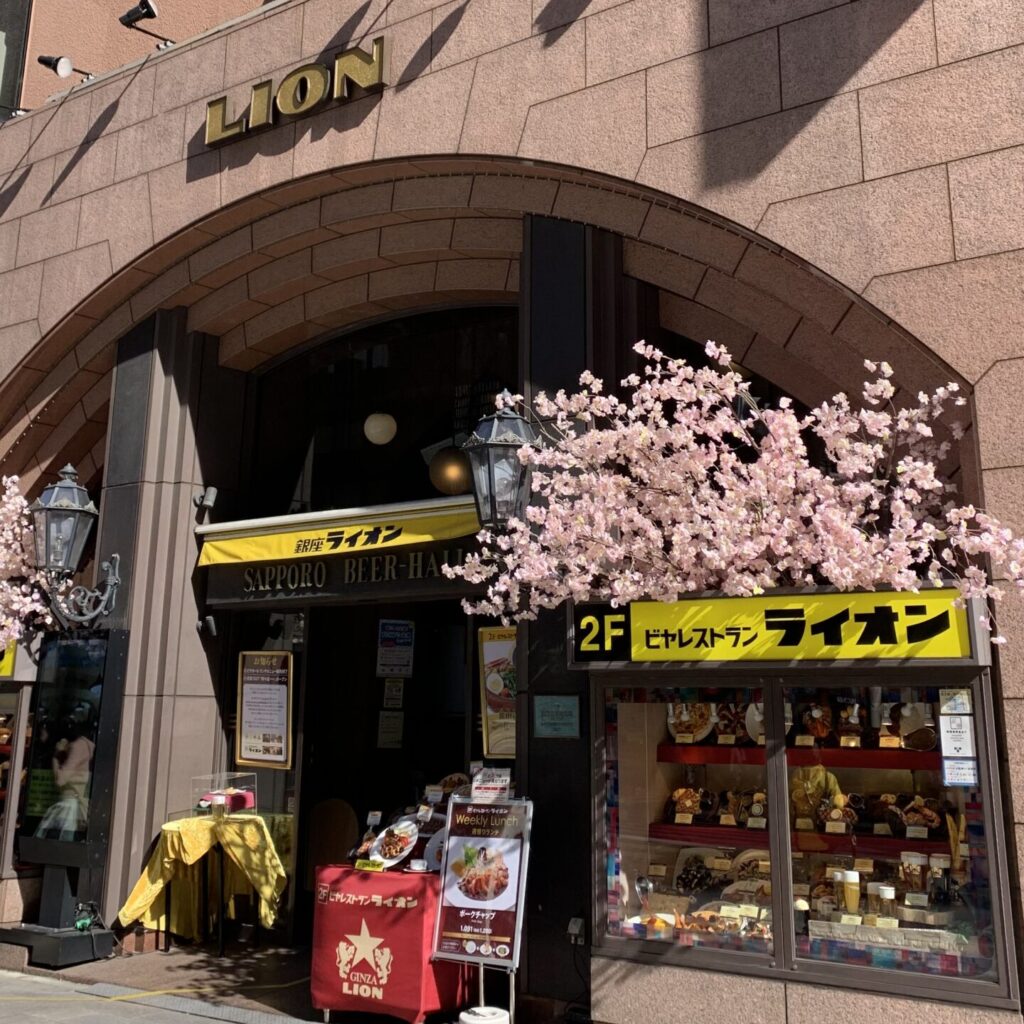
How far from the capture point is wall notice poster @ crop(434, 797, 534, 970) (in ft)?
22.5

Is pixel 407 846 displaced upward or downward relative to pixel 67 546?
downward

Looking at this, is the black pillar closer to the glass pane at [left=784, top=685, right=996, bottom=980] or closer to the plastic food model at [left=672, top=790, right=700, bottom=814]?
the plastic food model at [left=672, top=790, right=700, bottom=814]

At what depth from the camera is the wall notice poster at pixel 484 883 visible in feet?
22.5

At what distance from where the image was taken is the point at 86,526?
9.91 metres

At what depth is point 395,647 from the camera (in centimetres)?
1043

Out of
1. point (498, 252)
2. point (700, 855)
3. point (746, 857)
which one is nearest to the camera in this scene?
point (746, 857)

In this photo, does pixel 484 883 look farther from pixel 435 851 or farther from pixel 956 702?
pixel 956 702

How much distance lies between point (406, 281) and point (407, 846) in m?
5.16

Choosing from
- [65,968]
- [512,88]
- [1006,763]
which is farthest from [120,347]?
[1006,763]

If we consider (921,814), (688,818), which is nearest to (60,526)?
(688,818)

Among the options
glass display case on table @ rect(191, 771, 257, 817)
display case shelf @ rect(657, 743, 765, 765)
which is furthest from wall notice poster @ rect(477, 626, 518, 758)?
glass display case on table @ rect(191, 771, 257, 817)

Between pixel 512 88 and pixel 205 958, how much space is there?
8.06 meters

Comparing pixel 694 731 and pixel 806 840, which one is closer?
pixel 806 840

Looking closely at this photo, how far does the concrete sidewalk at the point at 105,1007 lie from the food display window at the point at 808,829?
117 inches
